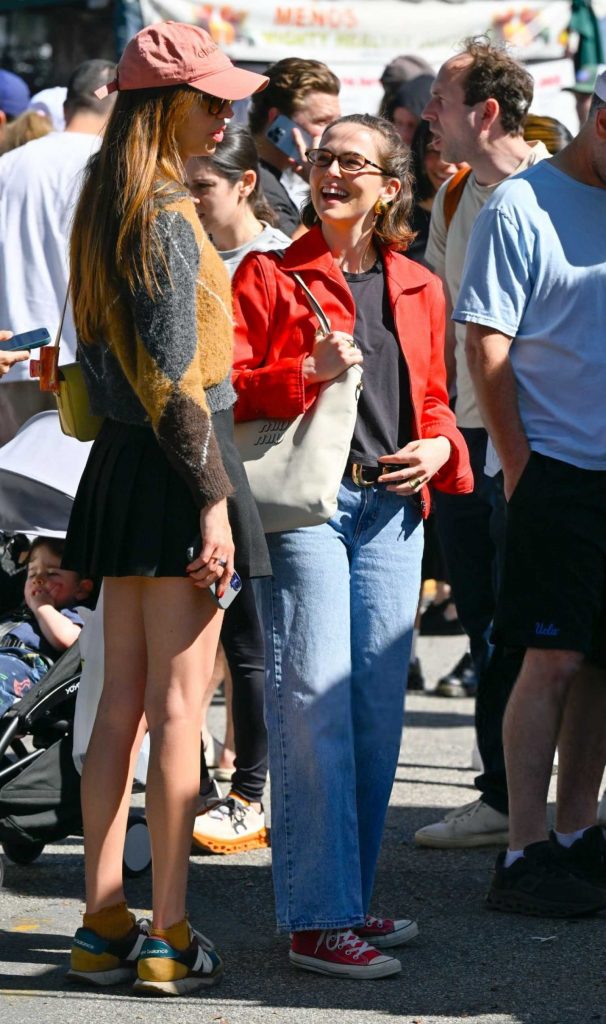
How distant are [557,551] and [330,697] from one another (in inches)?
31.9

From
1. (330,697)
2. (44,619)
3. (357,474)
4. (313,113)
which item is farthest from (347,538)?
(313,113)

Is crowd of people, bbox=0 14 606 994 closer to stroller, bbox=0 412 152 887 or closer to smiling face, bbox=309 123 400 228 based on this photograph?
smiling face, bbox=309 123 400 228

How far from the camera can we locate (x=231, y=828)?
467 cm

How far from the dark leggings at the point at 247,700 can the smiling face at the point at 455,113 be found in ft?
5.10

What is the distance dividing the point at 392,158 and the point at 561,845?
1.88 meters

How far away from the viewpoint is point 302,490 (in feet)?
11.1

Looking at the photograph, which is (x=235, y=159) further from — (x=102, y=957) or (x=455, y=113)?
(x=102, y=957)

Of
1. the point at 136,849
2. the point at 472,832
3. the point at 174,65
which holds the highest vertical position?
the point at 174,65

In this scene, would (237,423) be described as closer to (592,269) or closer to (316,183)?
(316,183)

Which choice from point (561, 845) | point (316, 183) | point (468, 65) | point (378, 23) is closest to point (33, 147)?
point (468, 65)

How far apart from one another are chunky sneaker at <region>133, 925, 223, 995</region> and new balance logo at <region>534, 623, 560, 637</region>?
3.86 feet

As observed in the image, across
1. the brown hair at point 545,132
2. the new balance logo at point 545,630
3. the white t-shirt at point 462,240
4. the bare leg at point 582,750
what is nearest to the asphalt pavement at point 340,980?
the bare leg at point 582,750

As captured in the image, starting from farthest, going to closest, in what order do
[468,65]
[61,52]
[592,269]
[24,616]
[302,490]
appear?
1. [61,52]
2. [468,65]
3. [24,616]
4. [592,269]
5. [302,490]

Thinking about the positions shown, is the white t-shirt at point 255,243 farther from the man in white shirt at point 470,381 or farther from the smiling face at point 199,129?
the smiling face at point 199,129
